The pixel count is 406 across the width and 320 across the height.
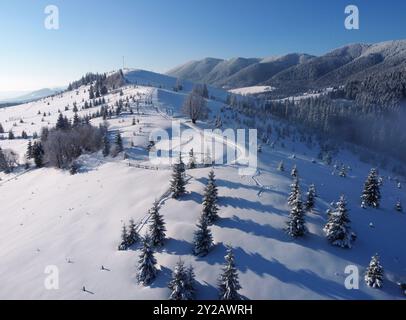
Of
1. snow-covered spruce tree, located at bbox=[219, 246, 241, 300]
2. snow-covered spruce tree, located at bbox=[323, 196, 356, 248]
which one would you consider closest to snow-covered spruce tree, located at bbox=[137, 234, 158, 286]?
snow-covered spruce tree, located at bbox=[219, 246, 241, 300]

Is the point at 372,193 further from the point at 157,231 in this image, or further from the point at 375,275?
the point at 157,231

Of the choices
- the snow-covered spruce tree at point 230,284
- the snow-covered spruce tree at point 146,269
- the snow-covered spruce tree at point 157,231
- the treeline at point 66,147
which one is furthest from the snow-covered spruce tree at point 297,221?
the treeline at point 66,147

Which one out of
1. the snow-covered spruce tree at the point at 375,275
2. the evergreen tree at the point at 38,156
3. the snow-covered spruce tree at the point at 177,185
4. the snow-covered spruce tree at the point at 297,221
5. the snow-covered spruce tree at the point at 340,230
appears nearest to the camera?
the snow-covered spruce tree at the point at 375,275

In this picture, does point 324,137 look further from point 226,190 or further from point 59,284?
point 59,284

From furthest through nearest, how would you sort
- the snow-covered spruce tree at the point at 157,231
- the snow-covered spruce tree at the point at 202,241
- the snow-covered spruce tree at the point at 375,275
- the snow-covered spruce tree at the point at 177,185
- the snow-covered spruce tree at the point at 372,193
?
1. the snow-covered spruce tree at the point at 372,193
2. the snow-covered spruce tree at the point at 177,185
3. the snow-covered spruce tree at the point at 157,231
4. the snow-covered spruce tree at the point at 202,241
5. the snow-covered spruce tree at the point at 375,275

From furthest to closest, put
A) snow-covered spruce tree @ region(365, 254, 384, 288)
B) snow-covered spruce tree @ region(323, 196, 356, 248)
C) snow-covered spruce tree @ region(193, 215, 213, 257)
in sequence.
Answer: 1. snow-covered spruce tree @ region(323, 196, 356, 248)
2. snow-covered spruce tree @ region(193, 215, 213, 257)
3. snow-covered spruce tree @ region(365, 254, 384, 288)

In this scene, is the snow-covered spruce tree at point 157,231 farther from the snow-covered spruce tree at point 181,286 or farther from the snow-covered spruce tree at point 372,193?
the snow-covered spruce tree at point 372,193

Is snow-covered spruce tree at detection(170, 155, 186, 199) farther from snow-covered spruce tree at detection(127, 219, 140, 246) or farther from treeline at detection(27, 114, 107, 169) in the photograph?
treeline at detection(27, 114, 107, 169)

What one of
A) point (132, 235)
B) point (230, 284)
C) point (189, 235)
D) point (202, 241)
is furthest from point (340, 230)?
point (132, 235)
